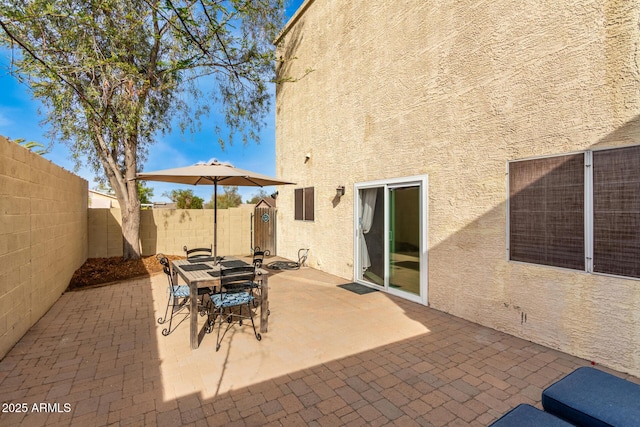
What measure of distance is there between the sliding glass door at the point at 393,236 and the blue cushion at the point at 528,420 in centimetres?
343

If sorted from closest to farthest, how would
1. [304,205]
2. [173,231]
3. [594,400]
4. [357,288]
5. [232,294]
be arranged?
1. [594,400]
2. [232,294]
3. [357,288]
4. [304,205]
5. [173,231]

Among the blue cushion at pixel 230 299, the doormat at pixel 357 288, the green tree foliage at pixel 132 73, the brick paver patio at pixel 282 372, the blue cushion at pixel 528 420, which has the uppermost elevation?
the green tree foliage at pixel 132 73

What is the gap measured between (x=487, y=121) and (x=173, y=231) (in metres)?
9.89

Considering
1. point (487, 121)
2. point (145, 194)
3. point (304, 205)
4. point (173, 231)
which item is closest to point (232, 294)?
point (487, 121)

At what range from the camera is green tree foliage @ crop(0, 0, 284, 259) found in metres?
6.37

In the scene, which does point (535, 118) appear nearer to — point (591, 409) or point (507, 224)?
point (507, 224)

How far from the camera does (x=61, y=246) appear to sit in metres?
5.73

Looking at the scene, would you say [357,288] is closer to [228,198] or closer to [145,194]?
[145,194]

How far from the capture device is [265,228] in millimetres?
11211

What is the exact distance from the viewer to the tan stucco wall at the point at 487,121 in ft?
10.2

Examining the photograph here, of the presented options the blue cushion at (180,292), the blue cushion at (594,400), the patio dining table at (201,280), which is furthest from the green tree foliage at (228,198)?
the blue cushion at (594,400)

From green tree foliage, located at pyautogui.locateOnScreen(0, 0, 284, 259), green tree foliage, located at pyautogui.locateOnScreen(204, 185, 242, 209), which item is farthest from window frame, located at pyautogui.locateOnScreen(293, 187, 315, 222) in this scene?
green tree foliage, located at pyautogui.locateOnScreen(204, 185, 242, 209)

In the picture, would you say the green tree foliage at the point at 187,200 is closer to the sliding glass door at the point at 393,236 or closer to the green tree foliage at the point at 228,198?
the green tree foliage at the point at 228,198

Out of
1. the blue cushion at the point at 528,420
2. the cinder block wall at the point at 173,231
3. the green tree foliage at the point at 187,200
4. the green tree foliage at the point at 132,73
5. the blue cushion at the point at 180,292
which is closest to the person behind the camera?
the blue cushion at the point at 528,420
